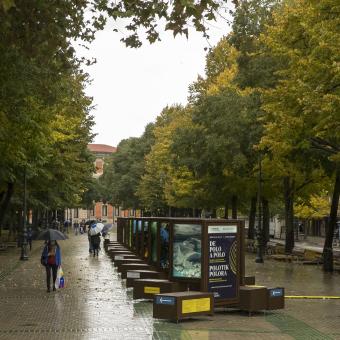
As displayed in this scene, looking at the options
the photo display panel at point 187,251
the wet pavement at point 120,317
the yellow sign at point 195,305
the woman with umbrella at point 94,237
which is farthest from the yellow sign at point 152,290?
the woman with umbrella at point 94,237

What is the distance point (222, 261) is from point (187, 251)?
0.81 meters

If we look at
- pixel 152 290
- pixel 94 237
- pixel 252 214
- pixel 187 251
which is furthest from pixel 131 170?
pixel 187 251

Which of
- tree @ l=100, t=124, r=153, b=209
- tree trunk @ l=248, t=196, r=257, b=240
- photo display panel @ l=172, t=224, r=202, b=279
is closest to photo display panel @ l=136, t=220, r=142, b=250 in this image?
photo display panel @ l=172, t=224, r=202, b=279

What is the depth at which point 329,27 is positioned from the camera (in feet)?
64.7

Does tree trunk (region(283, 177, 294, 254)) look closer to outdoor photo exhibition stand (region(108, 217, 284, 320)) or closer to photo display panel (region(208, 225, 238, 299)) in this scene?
outdoor photo exhibition stand (region(108, 217, 284, 320))

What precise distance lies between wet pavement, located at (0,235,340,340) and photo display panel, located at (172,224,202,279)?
1.12m

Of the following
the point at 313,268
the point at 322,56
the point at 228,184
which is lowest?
the point at 313,268

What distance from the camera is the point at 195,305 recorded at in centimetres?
1386

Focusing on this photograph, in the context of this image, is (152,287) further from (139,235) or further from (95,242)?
(95,242)

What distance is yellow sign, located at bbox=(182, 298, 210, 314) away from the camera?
1361cm

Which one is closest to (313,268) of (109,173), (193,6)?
(193,6)

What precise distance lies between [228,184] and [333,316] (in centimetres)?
2508

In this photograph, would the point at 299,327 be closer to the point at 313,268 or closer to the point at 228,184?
the point at 313,268

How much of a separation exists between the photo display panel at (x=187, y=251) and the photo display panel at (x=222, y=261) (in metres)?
0.28
